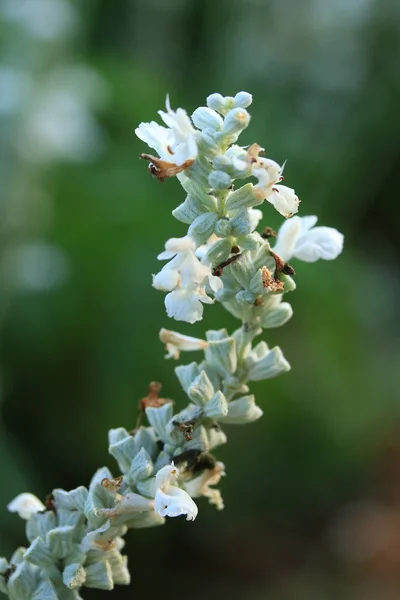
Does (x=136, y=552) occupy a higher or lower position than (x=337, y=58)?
lower

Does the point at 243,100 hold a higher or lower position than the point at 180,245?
higher

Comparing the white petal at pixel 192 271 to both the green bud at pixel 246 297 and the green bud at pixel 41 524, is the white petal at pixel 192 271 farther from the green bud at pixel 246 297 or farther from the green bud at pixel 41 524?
the green bud at pixel 41 524

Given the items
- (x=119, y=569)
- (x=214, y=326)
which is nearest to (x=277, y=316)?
(x=119, y=569)

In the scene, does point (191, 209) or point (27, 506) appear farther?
point (27, 506)

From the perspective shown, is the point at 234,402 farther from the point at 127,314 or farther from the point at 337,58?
the point at 337,58

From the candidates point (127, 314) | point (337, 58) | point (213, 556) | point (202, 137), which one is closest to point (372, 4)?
point (337, 58)

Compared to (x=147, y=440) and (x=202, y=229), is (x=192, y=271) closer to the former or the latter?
(x=202, y=229)
